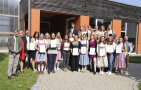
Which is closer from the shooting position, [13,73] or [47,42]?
[13,73]

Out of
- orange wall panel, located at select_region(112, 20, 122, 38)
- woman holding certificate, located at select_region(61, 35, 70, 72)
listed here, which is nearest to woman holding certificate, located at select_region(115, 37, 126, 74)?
woman holding certificate, located at select_region(61, 35, 70, 72)

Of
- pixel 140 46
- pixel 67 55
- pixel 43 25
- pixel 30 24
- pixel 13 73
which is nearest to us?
pixel 13 73

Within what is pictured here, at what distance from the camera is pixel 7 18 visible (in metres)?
13.4

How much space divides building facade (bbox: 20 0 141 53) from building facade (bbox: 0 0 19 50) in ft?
3.08

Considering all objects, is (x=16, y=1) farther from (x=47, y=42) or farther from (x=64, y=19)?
(x=47, y=42)

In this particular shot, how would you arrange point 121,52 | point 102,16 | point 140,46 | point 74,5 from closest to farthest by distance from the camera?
1. point 121,52
2. point 74,5
3. point 102,16
4. point 140,46

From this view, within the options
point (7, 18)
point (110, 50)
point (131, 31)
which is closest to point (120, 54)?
point (110, 50)

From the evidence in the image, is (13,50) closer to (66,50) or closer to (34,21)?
(66,50)

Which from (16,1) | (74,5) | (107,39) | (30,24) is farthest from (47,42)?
(16,1)

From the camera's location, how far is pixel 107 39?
6328 mm

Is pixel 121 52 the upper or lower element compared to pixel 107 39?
lower

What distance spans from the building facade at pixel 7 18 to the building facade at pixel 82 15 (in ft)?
3.08

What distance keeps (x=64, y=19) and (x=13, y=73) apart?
10.2 m

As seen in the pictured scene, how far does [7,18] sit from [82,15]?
7.24 metres
